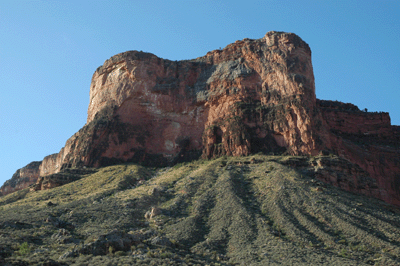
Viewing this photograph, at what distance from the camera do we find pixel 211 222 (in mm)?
36812

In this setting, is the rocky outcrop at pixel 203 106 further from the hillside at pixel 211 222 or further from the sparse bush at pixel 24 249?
the sparse bush at pixel 24 249

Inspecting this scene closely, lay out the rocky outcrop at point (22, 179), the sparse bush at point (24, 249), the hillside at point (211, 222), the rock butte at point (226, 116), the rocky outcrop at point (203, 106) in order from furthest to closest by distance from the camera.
Result: the rocky outcrop at point (22, 179) → the rocky outcrop at point (203, 106) → the rock butte at point (226, 116) → the hillside at point (211, 222) → the sparse bush at point (24, 249)

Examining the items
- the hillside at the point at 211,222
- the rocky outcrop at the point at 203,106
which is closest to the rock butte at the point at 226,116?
the rocky outcrop at the point at 203,106

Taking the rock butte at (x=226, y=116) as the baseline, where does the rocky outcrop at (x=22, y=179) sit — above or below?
below

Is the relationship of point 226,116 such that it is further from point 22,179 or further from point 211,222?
point 22,179

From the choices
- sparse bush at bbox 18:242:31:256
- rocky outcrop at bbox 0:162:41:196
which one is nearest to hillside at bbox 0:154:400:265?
sparse bush at bbox 18:242:31:256

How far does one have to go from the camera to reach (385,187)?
6669 cm

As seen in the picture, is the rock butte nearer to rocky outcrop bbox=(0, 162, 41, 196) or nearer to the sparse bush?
rocky outcrop bbox=(0, 162, 41, 196)

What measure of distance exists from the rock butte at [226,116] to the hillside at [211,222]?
6800mm

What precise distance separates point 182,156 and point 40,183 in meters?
22.7

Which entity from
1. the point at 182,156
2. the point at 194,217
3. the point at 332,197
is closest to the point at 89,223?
the point at 194,217

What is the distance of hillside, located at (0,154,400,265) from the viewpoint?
28.1 m

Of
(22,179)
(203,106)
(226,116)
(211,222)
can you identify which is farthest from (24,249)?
(22,179)

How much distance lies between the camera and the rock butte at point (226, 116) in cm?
5906
